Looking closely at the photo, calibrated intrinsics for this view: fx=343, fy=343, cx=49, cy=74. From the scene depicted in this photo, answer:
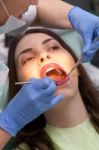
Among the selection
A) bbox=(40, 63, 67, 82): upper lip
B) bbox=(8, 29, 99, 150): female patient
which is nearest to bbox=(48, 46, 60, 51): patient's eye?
bbox=(8, 29, 99, 150): female patient

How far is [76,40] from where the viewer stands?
7.13 ft

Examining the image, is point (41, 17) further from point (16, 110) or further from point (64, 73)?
point (16, 110)

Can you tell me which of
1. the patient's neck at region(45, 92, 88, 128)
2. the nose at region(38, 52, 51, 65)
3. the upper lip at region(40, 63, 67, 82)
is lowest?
the patient's neck at region(45, 92, 88, 128)

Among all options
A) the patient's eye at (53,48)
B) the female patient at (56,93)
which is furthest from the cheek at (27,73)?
the patient's eye at (53,48)

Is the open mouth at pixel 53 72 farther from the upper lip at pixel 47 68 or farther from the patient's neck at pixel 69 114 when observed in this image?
the patient's neck at pixel 69 114

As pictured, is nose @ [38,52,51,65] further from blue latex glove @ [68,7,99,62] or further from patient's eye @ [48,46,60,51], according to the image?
blue latex glove @ [68,7,99,62]

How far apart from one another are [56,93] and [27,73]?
209 mm

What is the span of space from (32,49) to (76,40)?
51 cm

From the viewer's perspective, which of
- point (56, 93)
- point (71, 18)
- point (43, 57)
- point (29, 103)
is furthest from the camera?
point (71, 18)

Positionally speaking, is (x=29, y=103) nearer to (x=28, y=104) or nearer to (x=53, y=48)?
(x=28, y=104)

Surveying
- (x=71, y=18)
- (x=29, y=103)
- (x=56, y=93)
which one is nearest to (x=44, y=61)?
(x=56, y=93)

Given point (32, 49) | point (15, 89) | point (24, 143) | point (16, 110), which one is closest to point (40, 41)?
point (32, 49)

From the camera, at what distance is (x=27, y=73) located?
1.71 m

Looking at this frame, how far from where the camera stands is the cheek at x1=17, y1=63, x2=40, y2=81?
5.47 feet
